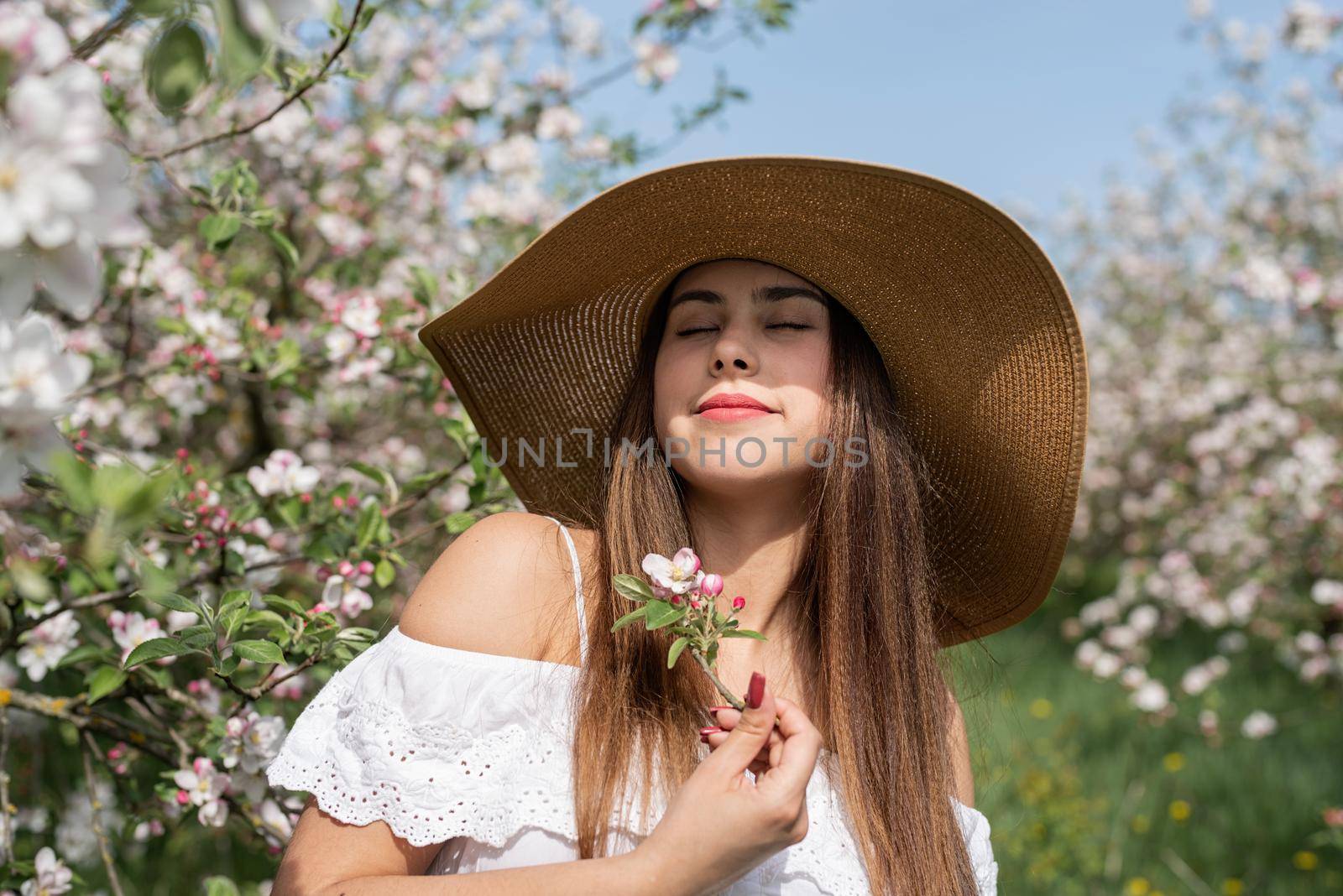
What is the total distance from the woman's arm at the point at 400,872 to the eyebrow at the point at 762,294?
2.80ft

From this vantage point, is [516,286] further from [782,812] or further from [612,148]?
[612,148]

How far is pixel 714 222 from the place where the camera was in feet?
5.31

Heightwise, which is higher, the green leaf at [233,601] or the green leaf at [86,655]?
the green leaf at [233,601]

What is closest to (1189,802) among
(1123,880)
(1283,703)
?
(1123,880)

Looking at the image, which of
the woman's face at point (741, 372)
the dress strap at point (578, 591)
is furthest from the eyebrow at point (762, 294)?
the dress strap at point (578, 591)

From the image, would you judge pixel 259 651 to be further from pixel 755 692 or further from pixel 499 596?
pixel 755 692

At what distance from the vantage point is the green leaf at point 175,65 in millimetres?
562

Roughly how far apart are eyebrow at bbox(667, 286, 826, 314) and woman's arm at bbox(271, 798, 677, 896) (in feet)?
2.80

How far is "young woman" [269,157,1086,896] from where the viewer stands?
1334mm

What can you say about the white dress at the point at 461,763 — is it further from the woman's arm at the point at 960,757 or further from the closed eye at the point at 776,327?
the closed eye at the point at 776,327

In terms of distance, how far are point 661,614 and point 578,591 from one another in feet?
1.67

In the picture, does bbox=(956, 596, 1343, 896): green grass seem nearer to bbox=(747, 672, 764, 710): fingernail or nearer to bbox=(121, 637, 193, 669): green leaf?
bbox=(747, 672, 764, 710): fingernail

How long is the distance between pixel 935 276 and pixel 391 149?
2.11 metres

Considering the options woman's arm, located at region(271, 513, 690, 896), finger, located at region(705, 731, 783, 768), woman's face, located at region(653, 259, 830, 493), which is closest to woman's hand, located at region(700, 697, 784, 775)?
finger, located at region(705, 731, 783, 768)
